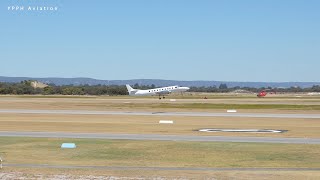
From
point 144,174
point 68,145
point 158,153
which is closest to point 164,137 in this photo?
point 68,145

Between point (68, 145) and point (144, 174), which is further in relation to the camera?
point (68, 145)

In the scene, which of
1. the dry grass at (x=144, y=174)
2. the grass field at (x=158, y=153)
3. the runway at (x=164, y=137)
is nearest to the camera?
the dry grass at (x=144, y=174)

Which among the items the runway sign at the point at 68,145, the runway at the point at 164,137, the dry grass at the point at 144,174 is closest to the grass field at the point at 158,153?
the runway sign at the point at 68,145

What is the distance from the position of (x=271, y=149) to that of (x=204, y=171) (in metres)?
10.9

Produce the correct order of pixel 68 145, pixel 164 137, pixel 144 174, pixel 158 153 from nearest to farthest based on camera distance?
pixel 144 174 → pixel 158 153 → pixel 68 145 → pixel 164 137

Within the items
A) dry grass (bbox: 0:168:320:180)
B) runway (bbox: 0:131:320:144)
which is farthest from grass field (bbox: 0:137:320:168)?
dry grass (bbox: 0:168:320:180)

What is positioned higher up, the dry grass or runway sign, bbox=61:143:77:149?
runway sign, bbox=61:143:77:149

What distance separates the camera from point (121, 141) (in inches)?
1683

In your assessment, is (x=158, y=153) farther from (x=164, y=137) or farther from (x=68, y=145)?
(x=164, y=137)

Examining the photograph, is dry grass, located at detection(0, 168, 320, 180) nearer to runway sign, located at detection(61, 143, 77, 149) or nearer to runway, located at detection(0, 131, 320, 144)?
runway sign, located at detection(61, 143, 77, 149)

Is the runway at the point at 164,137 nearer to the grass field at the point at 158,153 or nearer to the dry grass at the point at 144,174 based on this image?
the grass field at the point at 158,153

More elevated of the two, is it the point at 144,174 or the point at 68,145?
the point at 68,145

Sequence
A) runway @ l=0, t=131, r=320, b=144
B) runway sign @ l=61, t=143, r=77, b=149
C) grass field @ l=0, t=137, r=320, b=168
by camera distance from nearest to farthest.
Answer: grass field @ l=0, t=137, r=320, b=168
runway sign @ l=61, t=143, r=77, b=149
runway @ l=0, t=131, r=320, b=144

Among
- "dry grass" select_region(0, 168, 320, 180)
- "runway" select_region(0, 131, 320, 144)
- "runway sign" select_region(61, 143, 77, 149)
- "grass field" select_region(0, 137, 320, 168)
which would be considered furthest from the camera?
"runway" select_region(0, 131, 320, 144)
